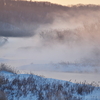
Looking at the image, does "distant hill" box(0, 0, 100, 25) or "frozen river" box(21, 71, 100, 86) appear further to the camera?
"distant hill" box(0, 0, 100, 25)

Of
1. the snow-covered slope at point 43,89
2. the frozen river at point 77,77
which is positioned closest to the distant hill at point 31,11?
the frozen river at point 77,77

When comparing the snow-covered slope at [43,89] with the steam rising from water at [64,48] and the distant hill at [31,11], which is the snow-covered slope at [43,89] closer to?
the steam rising from water at [64,48]

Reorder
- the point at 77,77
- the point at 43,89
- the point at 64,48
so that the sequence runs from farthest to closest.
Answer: the point at 64,48 < the point at 77,77 < the point at 43,89

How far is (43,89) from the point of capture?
34.5 feet

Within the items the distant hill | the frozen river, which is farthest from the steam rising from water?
the distant hill

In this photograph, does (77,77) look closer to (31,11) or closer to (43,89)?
(43,89)

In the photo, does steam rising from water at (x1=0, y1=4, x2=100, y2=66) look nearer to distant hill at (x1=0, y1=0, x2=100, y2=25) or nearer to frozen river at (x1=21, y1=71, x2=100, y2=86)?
frozen river at (x1=21, y1=71, x2=100, y2=86)

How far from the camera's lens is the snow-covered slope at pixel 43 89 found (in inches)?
384

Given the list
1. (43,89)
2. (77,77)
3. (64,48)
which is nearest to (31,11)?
(64,48)

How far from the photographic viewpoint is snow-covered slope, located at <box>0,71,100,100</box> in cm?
977

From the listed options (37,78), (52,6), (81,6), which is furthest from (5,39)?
(37,78)

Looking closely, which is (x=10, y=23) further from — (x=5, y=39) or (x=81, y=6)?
(x=5, y=39)

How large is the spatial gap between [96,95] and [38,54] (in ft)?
56.9

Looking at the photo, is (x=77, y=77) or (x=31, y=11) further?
(x=31, y=11)
